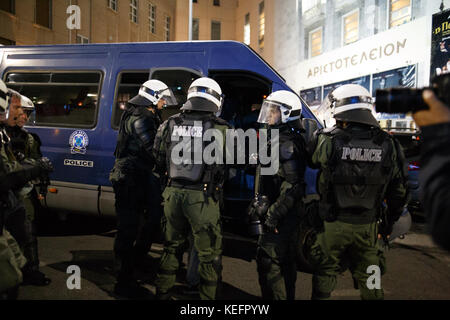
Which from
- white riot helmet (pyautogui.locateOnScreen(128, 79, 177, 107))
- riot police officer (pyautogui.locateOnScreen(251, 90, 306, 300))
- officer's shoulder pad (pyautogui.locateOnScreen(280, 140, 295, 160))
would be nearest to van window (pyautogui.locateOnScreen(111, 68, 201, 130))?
white riot helmet (pyautogui.locateOnScreen(128, 79, 177, 107))

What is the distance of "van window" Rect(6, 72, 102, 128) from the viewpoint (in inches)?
182

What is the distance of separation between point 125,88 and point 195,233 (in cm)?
258

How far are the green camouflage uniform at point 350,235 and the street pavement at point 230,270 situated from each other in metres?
0.97

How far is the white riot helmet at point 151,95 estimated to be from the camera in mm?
3434

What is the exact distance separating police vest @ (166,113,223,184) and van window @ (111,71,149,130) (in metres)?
1.83

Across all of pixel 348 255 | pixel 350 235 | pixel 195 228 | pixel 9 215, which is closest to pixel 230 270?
pixel 195 228

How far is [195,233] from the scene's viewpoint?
2.73 meters

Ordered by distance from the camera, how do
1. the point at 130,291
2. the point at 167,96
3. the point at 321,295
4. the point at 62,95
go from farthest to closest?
the point at 62,95 → the point at 167,96 → the point at 130,291 → the point at 321,295

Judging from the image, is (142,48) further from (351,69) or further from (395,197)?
(351,69)

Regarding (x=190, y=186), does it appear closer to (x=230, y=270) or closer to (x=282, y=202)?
(x=282, y=202)

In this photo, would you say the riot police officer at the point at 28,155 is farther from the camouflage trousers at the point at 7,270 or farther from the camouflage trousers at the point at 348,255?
the camouflage trousers at the point at 348,255

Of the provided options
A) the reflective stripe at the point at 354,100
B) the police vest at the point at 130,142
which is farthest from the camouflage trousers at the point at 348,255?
the police vest at the point at 130,142

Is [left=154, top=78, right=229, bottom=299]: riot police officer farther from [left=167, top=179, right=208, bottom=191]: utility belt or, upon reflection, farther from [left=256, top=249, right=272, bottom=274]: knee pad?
[left=256, top=249, right=272, bottom=274]: knee pad

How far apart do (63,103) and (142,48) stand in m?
1.46
